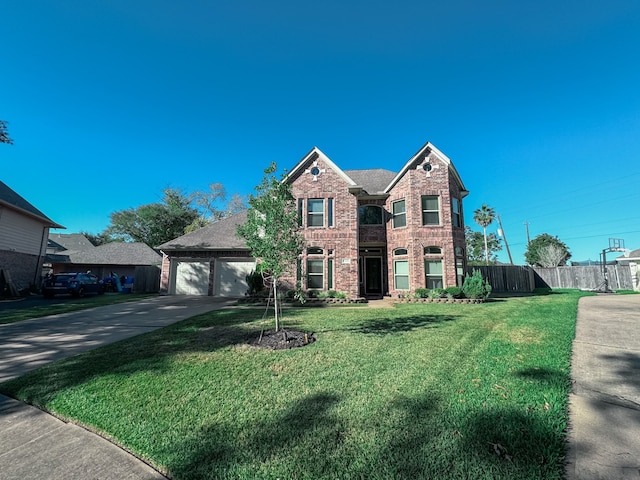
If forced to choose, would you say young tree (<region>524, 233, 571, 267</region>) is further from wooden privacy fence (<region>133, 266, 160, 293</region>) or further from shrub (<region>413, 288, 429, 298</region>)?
wooden privacy fence (<region>133, 266, 160, 293</region>)

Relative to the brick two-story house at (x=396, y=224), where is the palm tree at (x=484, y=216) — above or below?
above

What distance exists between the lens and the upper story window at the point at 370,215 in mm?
16250

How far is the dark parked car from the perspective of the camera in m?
15.9

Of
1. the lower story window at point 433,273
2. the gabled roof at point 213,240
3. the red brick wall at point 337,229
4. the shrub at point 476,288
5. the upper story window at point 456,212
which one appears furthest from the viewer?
the gabled roof at point 213,240

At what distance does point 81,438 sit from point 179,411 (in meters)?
0.89

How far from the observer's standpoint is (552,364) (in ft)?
14.5

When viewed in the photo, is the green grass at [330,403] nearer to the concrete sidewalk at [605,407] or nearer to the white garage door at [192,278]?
the concrete sidewalk at [605,407]

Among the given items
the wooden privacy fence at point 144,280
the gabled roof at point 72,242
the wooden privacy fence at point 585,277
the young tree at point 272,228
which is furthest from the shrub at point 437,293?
the gabled roof at point 72,242

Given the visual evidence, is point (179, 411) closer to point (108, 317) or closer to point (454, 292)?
point (108, 317)

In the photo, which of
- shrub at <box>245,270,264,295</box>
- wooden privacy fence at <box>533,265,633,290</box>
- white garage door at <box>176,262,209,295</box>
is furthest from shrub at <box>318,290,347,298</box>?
wooden privacy fence at <box>533,265,633,290</box>

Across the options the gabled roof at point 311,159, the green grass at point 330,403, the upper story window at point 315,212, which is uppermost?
the gabled roof at point 311,159

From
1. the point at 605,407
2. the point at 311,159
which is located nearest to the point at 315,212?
the point at 311,159

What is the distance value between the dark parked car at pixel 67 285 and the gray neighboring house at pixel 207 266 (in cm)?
459

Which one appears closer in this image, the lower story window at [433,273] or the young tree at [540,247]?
the lower story window at [433,273]
